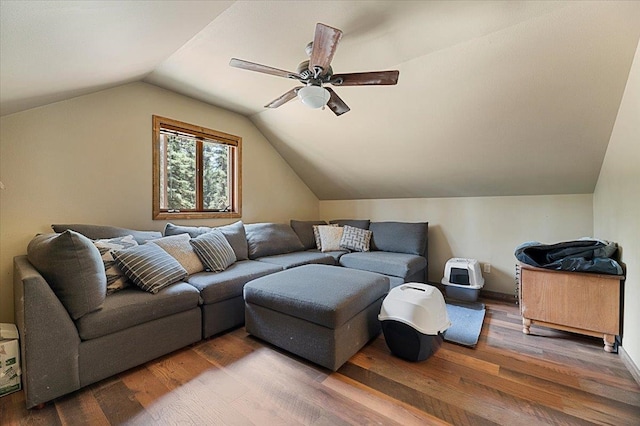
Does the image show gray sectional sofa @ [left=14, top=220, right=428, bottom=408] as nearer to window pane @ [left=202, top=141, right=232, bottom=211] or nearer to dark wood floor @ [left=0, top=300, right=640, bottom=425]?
dark wood floor @ [left=0, top=300, right=640, bottom=425]

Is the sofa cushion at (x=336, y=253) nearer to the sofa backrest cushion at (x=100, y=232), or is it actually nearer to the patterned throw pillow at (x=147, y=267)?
the patterned throw pillow at (x=147, y=267)

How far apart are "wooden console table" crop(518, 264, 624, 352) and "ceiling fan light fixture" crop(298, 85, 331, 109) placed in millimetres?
2193

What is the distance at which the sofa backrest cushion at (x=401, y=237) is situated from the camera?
348cm

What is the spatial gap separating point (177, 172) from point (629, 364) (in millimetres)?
4200

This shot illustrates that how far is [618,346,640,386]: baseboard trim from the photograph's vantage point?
1648 mm

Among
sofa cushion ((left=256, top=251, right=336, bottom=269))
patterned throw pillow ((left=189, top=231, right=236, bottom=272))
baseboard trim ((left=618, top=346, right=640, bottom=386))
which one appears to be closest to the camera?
baseboard trim ((left=618, top=346, right=640, bottom=386))

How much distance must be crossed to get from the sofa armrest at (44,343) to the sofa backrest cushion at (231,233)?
4.04 ft

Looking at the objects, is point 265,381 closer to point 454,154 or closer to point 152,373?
point 152,373

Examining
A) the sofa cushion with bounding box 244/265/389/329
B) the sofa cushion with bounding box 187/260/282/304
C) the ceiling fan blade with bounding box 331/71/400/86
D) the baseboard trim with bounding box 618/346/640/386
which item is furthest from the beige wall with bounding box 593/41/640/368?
the sofa cushion with bounding box 187/260/282/304

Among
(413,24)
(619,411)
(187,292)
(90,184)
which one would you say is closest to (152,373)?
(187,292)

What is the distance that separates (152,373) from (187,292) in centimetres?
53

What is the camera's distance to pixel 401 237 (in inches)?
141

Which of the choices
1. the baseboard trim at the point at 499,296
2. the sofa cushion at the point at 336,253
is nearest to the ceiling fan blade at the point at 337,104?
the sofa cushion at the point at 336,253

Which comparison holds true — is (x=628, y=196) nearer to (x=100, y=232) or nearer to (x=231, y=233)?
(x=231, y=233)
